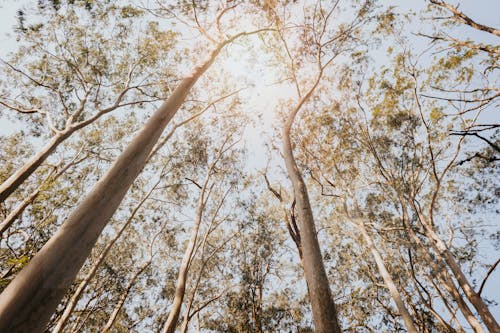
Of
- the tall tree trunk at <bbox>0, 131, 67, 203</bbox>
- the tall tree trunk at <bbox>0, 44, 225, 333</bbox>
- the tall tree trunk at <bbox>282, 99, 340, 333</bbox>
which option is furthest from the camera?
the tall tree trunk at <bbox>0, 131, 67, 203</bbox>

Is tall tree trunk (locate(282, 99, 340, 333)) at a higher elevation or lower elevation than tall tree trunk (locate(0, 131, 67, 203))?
lower

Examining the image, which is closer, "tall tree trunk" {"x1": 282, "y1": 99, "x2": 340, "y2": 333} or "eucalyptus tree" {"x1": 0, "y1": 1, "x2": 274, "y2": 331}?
"eucalyptus tree" {"x1": 0, "y1": 1, "x2": 274, "y2": 331}

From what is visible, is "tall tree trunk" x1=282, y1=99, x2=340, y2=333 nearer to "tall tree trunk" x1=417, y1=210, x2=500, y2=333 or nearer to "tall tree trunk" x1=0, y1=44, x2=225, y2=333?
"tall tree trunk" x1=0, y1=44, x2=225, y2=333

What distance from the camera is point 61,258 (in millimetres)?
1936

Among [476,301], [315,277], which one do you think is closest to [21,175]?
[315,277]

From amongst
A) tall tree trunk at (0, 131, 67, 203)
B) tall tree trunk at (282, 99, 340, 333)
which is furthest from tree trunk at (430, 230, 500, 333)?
tall tree trunk at (0, 131, 67, 203)

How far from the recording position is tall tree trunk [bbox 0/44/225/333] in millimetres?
1641

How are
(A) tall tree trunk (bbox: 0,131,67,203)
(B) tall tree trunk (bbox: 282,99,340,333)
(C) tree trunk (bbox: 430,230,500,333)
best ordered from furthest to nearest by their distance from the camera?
(C) tree trunk (bbox: 430,230,500,333) → (A) tall tree trunk (bbox: 0,131,67,203) → (B) tall tree trunk (bbox: 282,99,340,333)

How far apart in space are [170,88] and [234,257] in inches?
367

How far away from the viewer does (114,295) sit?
46.2ft

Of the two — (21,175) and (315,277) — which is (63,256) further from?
(21,175)

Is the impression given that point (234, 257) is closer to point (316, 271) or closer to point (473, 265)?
point (473, 265)

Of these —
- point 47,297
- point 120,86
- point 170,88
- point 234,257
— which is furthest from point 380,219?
point 47,297

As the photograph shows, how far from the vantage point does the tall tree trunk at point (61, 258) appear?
1641 mm
